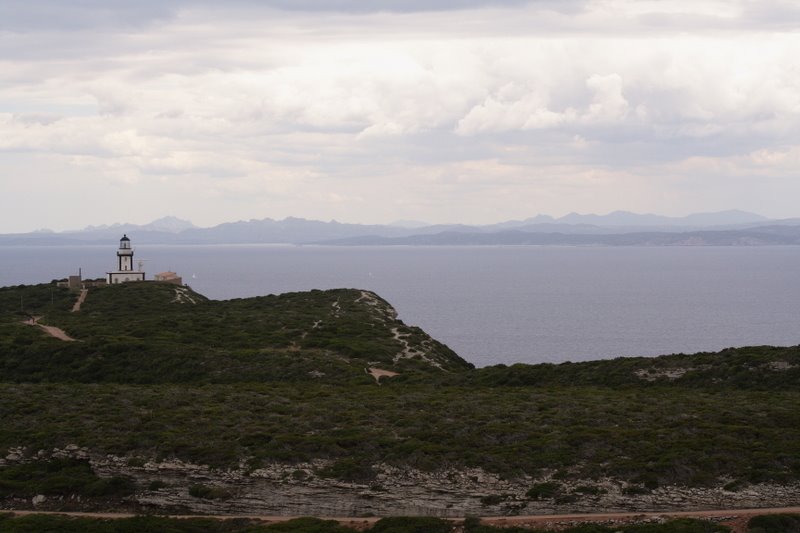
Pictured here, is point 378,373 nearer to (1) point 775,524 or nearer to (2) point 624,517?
(2) point 624,517

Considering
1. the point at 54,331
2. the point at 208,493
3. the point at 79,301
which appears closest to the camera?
the point at 208,493

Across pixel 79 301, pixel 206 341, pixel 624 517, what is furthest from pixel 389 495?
pixel 79 301

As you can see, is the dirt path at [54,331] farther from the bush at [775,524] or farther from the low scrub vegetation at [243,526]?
the bush at [775,524]

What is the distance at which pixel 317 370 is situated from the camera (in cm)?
5512

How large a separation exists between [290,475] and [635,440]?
40.6 ft

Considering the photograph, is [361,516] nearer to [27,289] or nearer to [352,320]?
[352,320]

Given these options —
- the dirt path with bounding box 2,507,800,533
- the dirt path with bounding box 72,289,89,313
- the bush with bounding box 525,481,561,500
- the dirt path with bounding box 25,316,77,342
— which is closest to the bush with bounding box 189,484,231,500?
the dirt path with bounding box 2,507,800,533

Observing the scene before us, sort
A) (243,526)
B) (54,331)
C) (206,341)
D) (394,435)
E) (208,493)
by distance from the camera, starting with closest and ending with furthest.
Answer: (243,526) → (208,493) → (394,435) → (206,341) → (54,331)

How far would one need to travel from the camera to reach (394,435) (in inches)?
1403

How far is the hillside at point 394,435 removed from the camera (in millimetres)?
30734

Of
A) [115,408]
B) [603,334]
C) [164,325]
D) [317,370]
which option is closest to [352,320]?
[164,325]

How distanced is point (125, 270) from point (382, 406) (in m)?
73.9

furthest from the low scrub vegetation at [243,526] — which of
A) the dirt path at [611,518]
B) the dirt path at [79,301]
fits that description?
the dirt path at [79,301]

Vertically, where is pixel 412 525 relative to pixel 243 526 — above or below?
above
